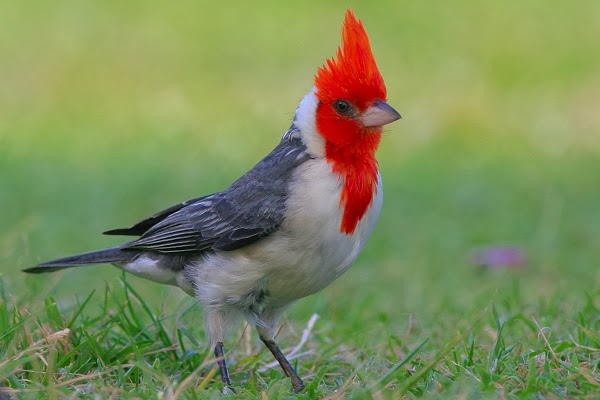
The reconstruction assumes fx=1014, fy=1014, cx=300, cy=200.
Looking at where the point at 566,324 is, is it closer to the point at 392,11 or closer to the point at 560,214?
the point at 560,214

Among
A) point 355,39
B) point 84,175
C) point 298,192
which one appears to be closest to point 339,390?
point 298,192

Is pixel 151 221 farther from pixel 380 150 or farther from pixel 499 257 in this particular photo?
pixel 380 150

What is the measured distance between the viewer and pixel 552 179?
927 cm

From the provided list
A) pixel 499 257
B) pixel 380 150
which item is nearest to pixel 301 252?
pixel 499 257

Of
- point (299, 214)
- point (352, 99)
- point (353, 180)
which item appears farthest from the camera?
point (352, 99)

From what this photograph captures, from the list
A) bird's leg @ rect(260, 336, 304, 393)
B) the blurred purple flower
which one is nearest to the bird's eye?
bird's leg @ rect(260, 336, 304, 393)

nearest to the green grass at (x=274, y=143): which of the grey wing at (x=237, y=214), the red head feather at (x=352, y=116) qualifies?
the grey wing at (x=237, y=214)

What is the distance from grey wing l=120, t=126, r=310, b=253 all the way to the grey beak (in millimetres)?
301

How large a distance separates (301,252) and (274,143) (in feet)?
20.3

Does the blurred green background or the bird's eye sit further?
the blurred green background

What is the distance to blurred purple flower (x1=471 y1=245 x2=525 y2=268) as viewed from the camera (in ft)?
22.9

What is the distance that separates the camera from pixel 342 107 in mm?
4461

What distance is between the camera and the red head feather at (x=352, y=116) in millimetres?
4328

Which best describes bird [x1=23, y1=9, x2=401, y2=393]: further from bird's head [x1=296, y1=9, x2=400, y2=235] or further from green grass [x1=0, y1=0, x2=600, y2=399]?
green grass [x1=0, y1=0, x2=600, y2=399]
